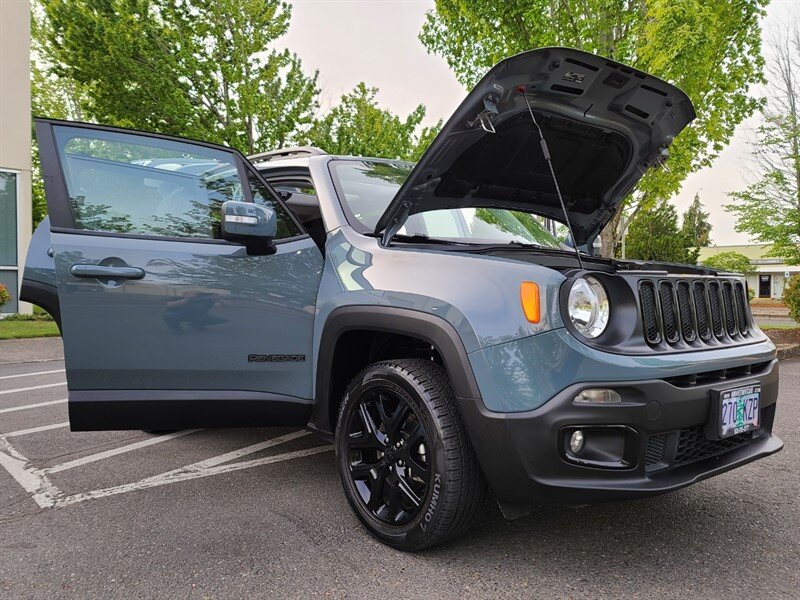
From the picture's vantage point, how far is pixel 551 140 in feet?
10.1

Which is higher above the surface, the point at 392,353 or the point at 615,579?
the point at 392,353

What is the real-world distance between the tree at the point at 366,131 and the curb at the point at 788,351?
934 centimetres

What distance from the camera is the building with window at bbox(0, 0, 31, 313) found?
42.6 feet

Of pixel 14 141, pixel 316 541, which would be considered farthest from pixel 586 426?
pixel 14 141

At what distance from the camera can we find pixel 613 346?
81.3 inches

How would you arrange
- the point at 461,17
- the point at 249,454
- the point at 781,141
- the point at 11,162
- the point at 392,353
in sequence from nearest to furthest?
the point at 392,353
the point at 249,454
the point at 461,17
the point at 11,162
the point at 781,141

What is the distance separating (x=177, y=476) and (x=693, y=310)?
285cm

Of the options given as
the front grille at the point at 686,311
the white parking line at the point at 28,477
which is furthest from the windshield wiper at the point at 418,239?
the white parking line at the point at 28,477

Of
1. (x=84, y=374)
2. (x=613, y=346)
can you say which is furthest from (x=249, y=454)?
(x=613, y=346)

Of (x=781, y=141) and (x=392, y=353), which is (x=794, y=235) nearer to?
(x=781, y=141)

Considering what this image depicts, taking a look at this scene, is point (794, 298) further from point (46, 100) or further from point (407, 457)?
point (46, 100)

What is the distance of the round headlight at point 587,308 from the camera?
210 centimetres

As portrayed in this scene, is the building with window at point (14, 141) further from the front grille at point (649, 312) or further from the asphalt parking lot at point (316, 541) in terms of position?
the front grille at point (649, 312)

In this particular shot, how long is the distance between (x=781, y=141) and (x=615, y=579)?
1540cm
